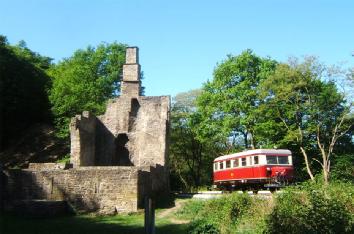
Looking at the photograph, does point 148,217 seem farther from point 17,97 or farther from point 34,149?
point 17,97

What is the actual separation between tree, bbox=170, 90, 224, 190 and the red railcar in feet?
59.1

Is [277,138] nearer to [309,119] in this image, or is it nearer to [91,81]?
[309,119]

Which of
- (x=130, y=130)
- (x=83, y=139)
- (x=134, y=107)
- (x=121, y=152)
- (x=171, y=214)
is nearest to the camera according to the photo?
(x=171, y=214)

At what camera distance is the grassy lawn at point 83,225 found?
1374cm

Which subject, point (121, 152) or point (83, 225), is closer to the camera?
point (83, 225)

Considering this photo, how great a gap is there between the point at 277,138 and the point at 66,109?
1762cm

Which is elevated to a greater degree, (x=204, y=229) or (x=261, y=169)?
(x=261, y=169)

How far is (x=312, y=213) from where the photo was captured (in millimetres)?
11812

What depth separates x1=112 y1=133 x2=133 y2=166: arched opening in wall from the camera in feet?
103

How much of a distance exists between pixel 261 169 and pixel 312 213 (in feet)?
41.1

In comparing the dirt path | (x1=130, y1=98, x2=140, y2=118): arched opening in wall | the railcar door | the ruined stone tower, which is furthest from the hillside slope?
the railcar door

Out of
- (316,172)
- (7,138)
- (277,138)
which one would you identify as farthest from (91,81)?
(316,172)

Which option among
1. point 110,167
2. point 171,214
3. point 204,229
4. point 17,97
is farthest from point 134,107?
point 204,229

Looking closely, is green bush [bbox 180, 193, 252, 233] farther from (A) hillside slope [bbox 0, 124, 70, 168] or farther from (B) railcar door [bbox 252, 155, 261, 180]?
(A) hillside slope [bbox 0, 124, 70, 168]
